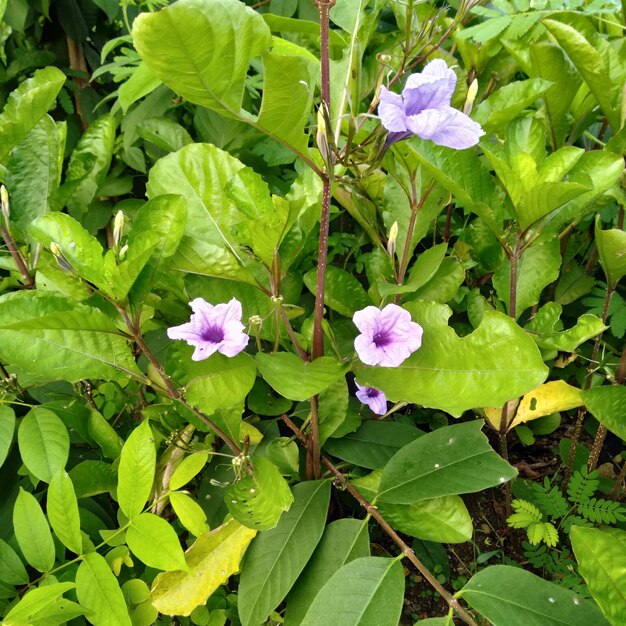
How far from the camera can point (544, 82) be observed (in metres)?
0.87

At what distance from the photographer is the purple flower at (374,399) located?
0.97 meters

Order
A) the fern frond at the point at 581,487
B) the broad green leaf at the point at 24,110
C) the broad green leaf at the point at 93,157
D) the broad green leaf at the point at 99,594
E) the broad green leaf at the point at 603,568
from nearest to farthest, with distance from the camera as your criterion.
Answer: the broad green leaf at the point at 603,568
the broad green leaf at the point at 99,594
the broad green leaf at the point at 24,110
the fern frond at the point at 581,487
the broad green leaf at the point at 93,157

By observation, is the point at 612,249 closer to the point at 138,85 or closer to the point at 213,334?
the point at 213,334

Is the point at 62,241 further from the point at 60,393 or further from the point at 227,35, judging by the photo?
the point at 60,393

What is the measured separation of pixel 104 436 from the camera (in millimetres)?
1058

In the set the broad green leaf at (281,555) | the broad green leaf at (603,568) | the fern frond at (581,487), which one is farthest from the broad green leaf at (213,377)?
the fern frond at (581,487)

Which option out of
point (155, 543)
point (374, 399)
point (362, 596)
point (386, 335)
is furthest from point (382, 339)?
point (155, 543)

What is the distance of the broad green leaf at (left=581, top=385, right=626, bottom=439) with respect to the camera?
90cm

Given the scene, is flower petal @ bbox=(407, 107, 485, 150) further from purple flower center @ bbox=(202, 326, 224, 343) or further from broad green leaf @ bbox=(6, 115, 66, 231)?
broad green leaf @ bbox=(6, 115, 66, 231)

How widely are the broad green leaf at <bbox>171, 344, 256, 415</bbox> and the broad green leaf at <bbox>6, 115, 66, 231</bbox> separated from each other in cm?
43

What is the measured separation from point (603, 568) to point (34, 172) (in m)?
1.06

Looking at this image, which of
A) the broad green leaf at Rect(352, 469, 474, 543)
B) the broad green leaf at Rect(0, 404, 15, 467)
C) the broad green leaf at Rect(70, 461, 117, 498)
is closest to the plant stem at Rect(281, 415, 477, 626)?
the broad green leaf at Rect(352, 469, 474, 543)

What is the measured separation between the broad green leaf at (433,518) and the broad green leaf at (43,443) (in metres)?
0.50

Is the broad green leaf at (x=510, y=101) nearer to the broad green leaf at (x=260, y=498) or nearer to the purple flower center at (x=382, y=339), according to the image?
the purple flower center at (x=382, y=339)
